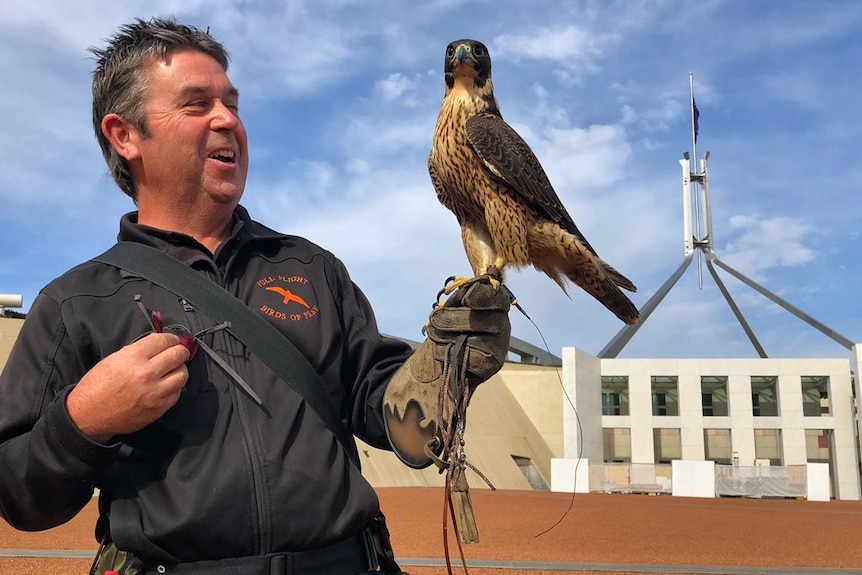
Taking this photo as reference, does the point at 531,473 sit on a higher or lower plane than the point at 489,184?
higher

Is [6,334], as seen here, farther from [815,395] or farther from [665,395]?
[815,395]

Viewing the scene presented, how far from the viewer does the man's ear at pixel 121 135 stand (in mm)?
1859

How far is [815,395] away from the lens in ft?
115

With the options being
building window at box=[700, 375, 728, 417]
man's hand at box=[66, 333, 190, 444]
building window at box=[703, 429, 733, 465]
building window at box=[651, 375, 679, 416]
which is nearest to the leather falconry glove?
man's hand at box=[66, 333, 190, 444]

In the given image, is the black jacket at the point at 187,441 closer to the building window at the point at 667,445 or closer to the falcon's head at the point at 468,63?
the falcon's head at the point at 468,63

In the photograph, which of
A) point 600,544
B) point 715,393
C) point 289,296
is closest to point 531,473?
point 715,393

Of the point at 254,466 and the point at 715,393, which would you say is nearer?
the point at 254,466

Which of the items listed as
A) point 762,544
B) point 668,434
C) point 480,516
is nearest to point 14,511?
point 762,544

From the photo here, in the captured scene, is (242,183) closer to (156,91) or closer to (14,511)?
(156,91)

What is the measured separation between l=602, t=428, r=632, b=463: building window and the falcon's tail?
31804 millimetres

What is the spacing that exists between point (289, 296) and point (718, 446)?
35.1m

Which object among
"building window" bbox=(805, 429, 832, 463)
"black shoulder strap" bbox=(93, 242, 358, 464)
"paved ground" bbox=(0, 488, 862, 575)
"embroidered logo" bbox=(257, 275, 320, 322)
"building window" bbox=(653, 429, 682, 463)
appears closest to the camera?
"black shoulder strap" bbox=(93, 242, 358, 464)

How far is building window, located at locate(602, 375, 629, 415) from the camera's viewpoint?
109 feet

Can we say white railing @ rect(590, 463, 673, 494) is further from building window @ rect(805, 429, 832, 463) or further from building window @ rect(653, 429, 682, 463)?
building window @ rect(805, 429, 832, 463)
